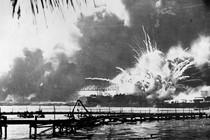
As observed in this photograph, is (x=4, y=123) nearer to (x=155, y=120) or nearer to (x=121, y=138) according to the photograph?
(x=121, y=138)

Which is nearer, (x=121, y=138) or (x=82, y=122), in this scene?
(x=121, y=138)

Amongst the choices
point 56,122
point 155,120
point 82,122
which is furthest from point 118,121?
point 56,122

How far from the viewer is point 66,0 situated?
5008 millimetres

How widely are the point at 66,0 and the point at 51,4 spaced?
24 cm

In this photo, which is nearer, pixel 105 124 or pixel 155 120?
pixel 105 124

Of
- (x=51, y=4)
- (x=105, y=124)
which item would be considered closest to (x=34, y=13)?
(x=51, y=4)

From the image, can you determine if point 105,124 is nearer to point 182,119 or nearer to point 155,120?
point 155,120

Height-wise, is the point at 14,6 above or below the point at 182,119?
above

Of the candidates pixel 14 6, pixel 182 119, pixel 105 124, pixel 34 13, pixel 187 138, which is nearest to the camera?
pixel 14 6

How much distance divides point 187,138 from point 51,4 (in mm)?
38917

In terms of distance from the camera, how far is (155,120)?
3472 inches

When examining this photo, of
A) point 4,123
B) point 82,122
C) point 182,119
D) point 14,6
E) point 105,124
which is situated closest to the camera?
point 14,6

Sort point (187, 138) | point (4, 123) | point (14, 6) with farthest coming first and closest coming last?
point (4, 123) → point (187, 138) → point (14, 6)

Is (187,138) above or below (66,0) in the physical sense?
below
